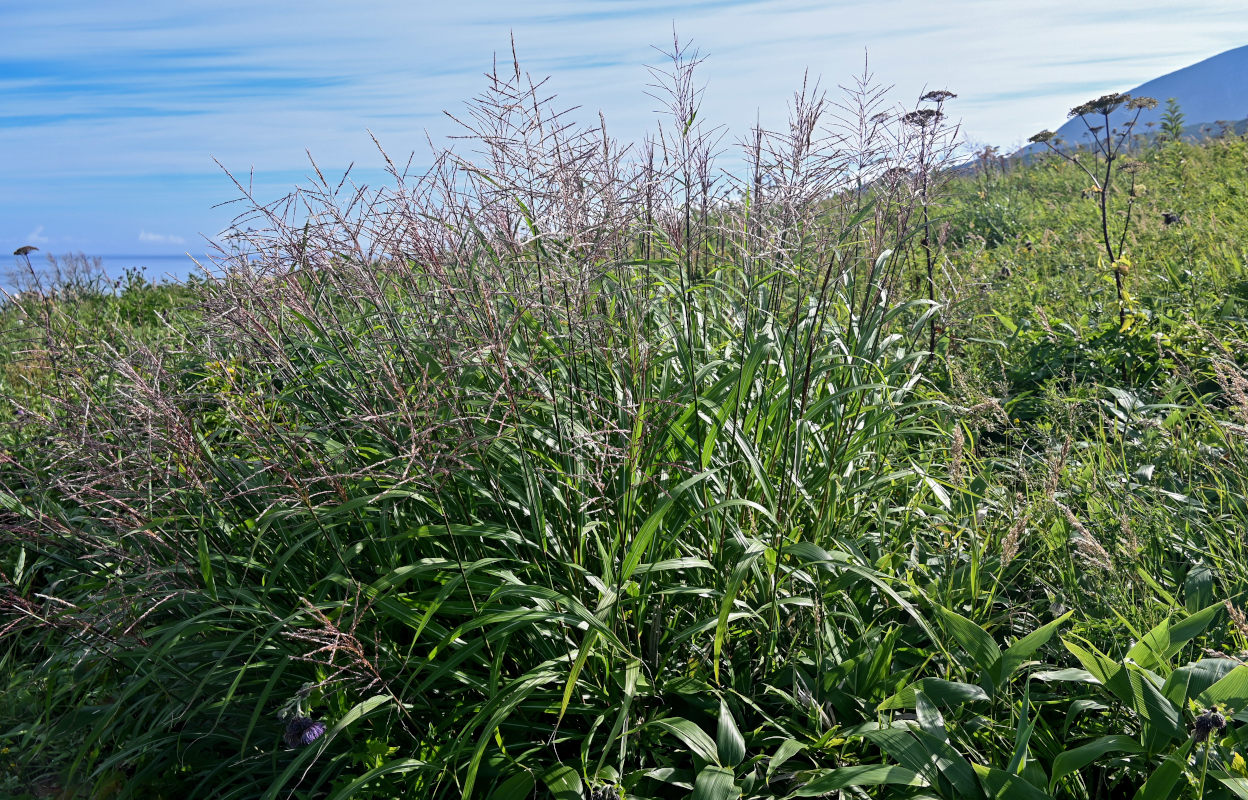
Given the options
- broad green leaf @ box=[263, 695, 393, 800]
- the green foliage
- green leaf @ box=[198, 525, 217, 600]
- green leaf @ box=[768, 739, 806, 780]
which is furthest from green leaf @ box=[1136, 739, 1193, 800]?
the green foliage

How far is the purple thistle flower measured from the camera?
5.51 ft

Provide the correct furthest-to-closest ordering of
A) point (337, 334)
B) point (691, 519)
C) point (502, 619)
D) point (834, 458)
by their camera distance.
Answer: point (337, 334) → point (834, 458) → point (691, 519) → point (502, 619)

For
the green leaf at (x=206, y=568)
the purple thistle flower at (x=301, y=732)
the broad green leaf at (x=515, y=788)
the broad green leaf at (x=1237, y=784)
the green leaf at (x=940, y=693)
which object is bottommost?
the broad green leaf at (x=515, y=788)

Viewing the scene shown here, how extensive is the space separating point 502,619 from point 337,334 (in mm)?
1123

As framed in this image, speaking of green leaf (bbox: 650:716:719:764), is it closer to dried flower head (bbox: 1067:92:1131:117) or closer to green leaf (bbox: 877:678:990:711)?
green leaf (bbox: 877:678:990:711)

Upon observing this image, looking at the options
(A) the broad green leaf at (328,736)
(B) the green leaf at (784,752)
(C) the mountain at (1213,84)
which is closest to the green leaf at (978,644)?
(B) the green leaf at (784,752)

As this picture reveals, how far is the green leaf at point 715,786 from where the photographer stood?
160cm

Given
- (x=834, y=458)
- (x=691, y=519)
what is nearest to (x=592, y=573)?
(x=691, y=519)

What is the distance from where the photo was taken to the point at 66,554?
2.54m

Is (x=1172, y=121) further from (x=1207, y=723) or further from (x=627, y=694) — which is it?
(x=627, y=694)

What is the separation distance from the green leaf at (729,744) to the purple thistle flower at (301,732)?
830mm

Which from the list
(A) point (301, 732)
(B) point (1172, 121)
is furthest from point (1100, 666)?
(B) point (1172, 121)

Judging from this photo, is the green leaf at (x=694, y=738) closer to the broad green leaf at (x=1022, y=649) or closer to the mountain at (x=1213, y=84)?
the broad green leaf at (x=1022, y=649)

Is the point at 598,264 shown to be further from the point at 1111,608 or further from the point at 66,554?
the point at 66,554
